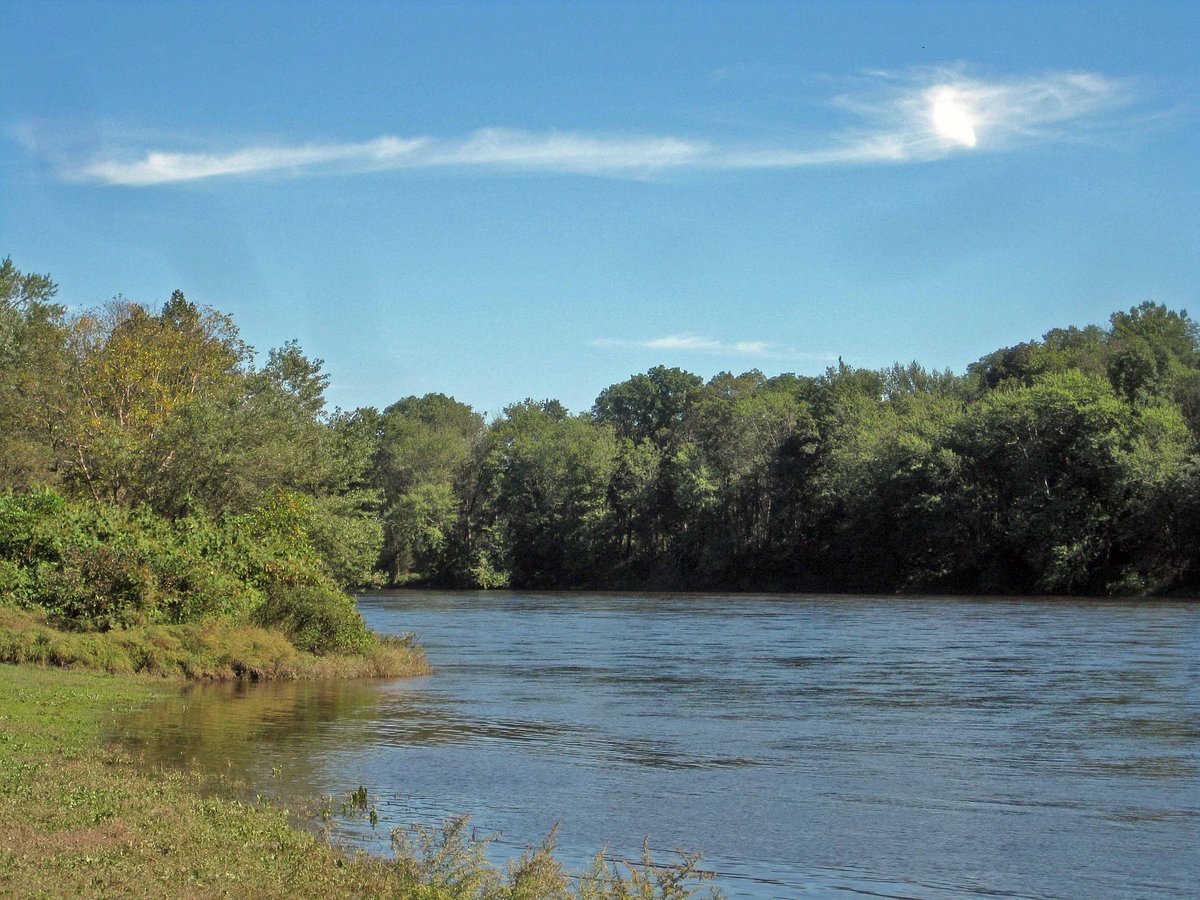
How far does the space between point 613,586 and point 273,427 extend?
73070 mm

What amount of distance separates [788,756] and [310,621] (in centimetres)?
1457

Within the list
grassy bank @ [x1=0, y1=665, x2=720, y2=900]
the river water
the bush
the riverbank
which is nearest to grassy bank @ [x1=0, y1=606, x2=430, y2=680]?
the bush

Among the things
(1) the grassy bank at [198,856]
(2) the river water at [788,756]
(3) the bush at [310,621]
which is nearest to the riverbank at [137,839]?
(1) the grassy bank at [198,856]

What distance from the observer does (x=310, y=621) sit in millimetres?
30469

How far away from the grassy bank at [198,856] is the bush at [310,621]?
Answer: 51.3 feet

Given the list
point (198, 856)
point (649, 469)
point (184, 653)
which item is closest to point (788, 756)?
point (198, 856)

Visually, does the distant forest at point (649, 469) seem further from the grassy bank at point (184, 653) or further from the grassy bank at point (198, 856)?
the grassy bank at point (198, 856)

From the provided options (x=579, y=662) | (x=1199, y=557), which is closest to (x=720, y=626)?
(x=579, y=662)

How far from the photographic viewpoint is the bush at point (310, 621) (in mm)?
30266

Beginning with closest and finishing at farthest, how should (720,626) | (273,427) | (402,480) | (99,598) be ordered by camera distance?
(99,598), (273,427), (720,626), (402,480)

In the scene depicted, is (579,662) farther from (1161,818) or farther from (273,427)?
(1161,818)

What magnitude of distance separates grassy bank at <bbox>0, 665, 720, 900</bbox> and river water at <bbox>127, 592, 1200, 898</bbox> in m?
1.69

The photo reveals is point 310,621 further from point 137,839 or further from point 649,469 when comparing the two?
point 649,469

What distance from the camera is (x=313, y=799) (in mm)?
14867
